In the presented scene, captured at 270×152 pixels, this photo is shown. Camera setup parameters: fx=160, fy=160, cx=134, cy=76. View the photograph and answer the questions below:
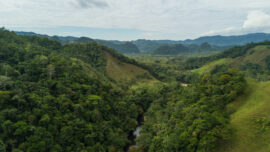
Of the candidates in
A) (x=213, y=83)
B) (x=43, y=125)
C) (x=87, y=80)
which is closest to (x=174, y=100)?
(x=213, y=83)

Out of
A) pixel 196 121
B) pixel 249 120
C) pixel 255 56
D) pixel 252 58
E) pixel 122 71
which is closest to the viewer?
pixel 249 120

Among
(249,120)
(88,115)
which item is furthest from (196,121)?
(88,115)

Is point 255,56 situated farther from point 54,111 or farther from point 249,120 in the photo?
point 54,111

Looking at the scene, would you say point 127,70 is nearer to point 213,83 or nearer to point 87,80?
point 87,80

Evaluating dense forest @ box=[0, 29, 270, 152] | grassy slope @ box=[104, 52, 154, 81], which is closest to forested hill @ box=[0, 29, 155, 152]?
dense forest @ box=[0, 29, 270, 152]

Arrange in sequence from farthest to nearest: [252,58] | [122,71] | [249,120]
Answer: [252,58] → [122,71] → [249,120]

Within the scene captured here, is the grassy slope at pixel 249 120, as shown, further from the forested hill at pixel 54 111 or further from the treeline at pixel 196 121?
the forested hill at pixel 54 111

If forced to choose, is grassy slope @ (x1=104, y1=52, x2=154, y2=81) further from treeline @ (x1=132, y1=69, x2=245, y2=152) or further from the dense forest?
treeline @ (x1=132, y1=69, x2=245, y2=152)

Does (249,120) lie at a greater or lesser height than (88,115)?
greater
